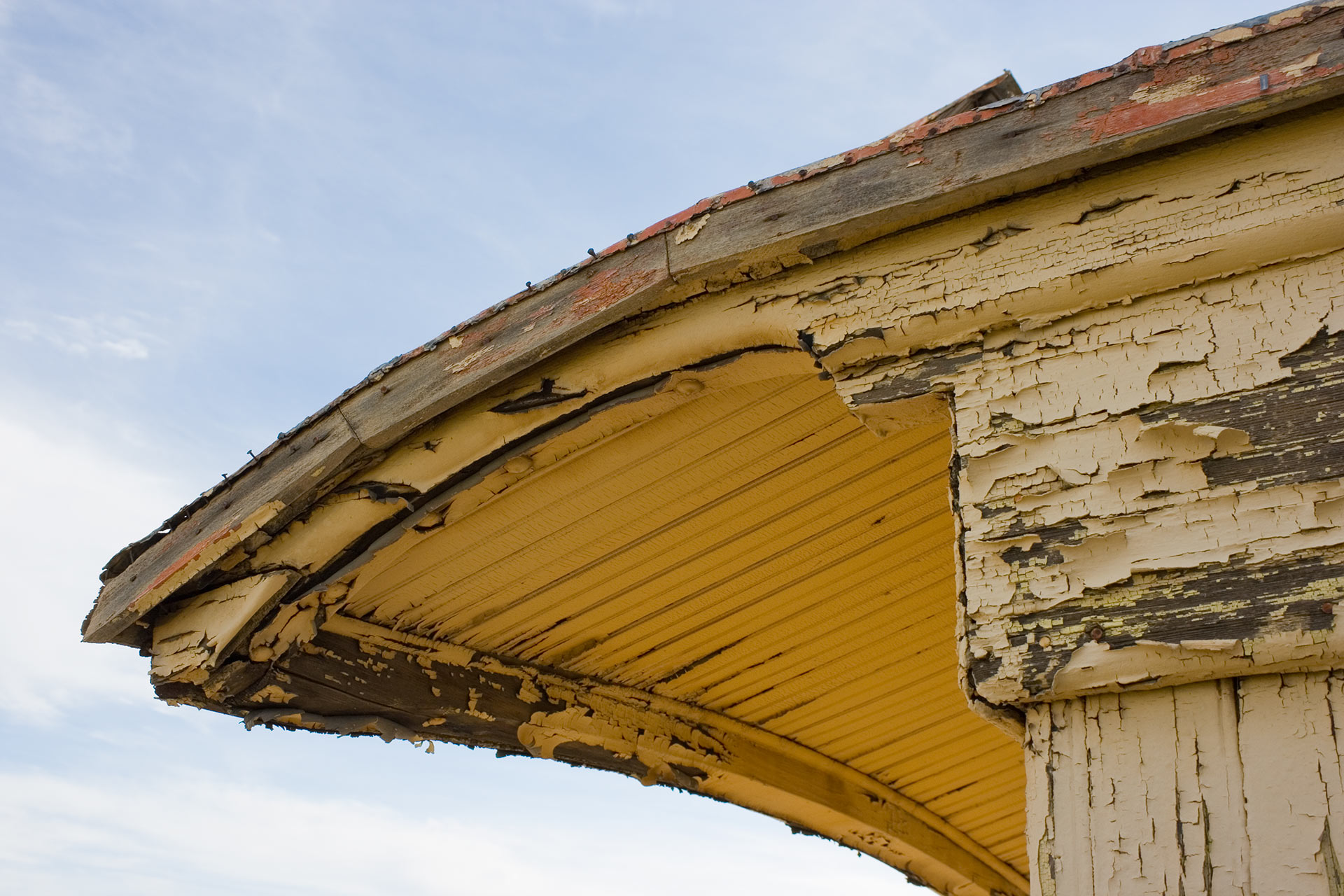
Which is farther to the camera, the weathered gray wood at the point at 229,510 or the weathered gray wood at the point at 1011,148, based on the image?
the weathered gray wood at the point at 229,510

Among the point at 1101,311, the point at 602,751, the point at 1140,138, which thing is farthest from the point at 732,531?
the point at 1140,138

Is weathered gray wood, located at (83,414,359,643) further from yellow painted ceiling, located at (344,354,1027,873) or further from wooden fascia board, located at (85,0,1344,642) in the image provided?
yellow painted ceiling, located at (344,354,1027,873)

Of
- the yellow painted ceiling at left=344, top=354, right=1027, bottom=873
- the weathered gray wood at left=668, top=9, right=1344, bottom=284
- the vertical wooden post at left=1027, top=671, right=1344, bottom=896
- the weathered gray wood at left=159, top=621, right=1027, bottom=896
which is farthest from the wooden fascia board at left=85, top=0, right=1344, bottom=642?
the vertical wooden post at left=1027, top=671, right=1344, bottom=896

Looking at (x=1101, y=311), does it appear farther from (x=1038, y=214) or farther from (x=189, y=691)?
(x=189, y=691)

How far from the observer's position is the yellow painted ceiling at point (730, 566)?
245cm

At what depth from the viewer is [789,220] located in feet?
6.74

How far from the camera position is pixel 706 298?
2188 mm

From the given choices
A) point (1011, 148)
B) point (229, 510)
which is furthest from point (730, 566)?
point (1011, 148)

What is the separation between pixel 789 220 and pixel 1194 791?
1.09 m

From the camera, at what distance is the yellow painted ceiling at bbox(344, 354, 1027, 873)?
2.45 metres

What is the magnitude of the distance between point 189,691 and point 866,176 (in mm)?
1824

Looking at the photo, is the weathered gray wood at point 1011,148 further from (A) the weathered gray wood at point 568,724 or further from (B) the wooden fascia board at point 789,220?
(A) the weathered gray wood at point 568,724

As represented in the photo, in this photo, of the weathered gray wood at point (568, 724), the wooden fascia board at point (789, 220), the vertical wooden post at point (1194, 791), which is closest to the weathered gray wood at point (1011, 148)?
the wooden fascia board at point (789, 220)

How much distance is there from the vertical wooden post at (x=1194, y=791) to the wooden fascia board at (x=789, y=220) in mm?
816
